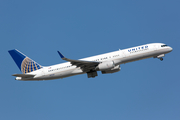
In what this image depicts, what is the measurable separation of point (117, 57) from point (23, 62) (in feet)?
63.4

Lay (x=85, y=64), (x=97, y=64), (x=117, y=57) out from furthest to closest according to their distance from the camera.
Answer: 1. (x=97, y=64)
2. (x=117, y=57)
3. (x=85, y=64)

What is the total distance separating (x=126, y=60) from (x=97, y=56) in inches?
218

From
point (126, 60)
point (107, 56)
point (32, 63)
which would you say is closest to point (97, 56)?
point (107, 56)

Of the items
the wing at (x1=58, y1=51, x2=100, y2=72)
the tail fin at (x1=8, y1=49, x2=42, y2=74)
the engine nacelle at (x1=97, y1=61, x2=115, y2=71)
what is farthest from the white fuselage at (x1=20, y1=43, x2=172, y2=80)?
the tail fin at (x1=8, y1=49, x2=42, y2=74)

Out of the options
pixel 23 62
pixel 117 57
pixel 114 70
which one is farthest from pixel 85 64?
pixel 23 62

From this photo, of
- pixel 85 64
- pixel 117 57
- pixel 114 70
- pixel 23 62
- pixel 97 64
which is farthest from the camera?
Result: pixel 23 62

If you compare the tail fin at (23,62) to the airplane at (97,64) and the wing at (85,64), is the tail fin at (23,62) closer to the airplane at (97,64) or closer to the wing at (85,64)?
the airplane at (97,64)

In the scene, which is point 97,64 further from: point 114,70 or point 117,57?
point 114,70

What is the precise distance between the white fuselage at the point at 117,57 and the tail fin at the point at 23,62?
2901mm

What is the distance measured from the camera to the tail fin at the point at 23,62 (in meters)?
49.0

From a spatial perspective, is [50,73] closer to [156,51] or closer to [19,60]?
[19,60]

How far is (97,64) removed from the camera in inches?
1768

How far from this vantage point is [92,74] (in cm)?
4628

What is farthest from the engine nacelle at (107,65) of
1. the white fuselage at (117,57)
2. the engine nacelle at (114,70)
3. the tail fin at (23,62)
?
the tail fin at (23,62)
